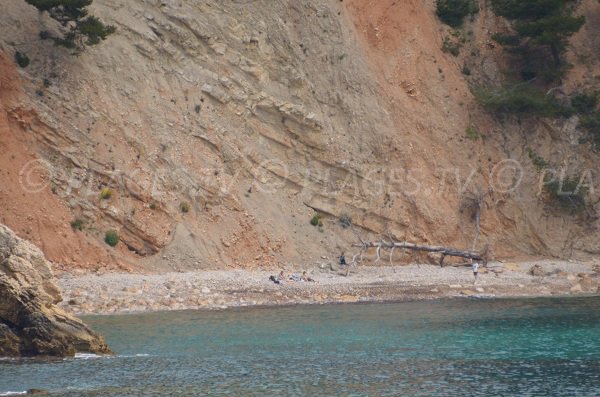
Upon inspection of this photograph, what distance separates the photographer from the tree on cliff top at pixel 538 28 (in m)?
42.2

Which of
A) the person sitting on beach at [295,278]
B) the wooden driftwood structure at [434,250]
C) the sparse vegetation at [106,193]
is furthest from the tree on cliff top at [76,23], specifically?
the wooden driftwood structure at [434,250]

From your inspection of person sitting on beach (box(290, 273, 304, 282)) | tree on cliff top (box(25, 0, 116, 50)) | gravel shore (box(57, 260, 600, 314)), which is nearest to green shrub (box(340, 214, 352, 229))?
gravel shore (box(57, 260, 600, 314))

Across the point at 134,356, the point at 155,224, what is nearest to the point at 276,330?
the point at 134,356

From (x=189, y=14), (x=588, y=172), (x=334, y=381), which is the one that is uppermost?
(x=189, y=14)

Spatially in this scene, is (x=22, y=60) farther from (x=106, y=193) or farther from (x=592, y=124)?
→ (x=592, y=124)

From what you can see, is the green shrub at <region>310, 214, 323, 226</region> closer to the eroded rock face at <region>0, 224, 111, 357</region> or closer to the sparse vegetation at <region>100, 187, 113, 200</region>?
the sparse vegetation at <region>100, 187, 113, 200</region>

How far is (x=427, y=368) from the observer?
2073 cm

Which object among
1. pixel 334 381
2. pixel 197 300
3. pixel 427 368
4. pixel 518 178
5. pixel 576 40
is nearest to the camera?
pixel 334 381

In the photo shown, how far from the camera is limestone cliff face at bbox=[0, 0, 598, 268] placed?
3341 centimetres

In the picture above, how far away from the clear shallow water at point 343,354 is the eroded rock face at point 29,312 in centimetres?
58

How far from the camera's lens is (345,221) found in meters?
37.5

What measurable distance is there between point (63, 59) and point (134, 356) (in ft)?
53.9

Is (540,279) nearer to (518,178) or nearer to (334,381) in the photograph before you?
(518,178)

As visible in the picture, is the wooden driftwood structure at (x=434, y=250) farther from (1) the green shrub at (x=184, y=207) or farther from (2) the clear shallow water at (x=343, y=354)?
(1) the green shrub at (x=184, y=207)
